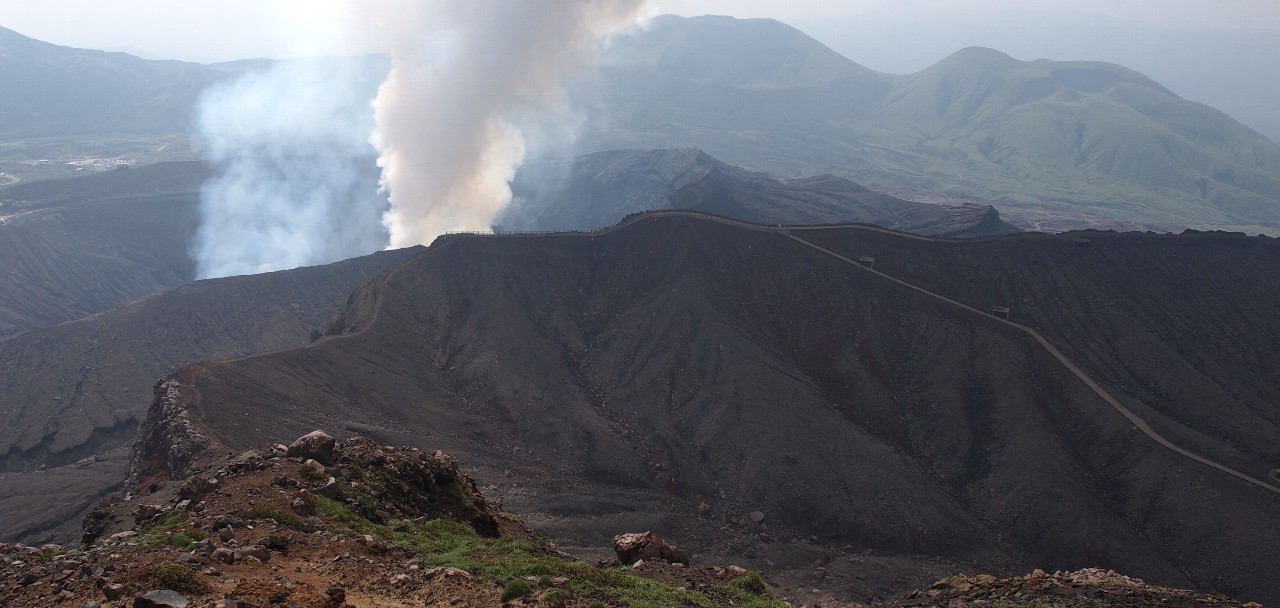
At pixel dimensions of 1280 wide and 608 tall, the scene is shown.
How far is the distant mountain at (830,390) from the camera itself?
5400 cm

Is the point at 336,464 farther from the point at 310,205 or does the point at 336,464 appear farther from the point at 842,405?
the point at 310,205

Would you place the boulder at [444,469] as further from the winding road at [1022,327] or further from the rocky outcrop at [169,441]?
the winding road at [1022,327]

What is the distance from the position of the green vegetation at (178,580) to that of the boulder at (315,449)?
368 inches

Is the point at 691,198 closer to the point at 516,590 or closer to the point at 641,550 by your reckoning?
the point at 641,550

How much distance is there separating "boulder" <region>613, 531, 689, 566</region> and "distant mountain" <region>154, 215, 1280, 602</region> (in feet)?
75.7

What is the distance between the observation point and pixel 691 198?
134 m

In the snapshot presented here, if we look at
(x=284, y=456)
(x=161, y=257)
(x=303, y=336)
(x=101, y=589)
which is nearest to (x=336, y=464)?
(x=284, y=456)

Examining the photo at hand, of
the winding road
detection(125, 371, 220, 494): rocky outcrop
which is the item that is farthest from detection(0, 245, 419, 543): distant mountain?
the winding road

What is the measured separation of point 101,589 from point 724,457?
4921cm

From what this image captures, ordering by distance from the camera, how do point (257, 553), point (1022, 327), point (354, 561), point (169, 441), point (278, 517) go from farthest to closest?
point (1022, 327), point (169, 441), point (278, 517), point (354, 561), point (257, 553)

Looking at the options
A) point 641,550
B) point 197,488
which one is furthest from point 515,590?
point 197,488

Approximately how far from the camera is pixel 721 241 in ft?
270

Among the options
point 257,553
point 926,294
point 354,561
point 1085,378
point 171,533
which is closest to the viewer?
point 257,553

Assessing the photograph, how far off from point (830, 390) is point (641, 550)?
1745 inches
